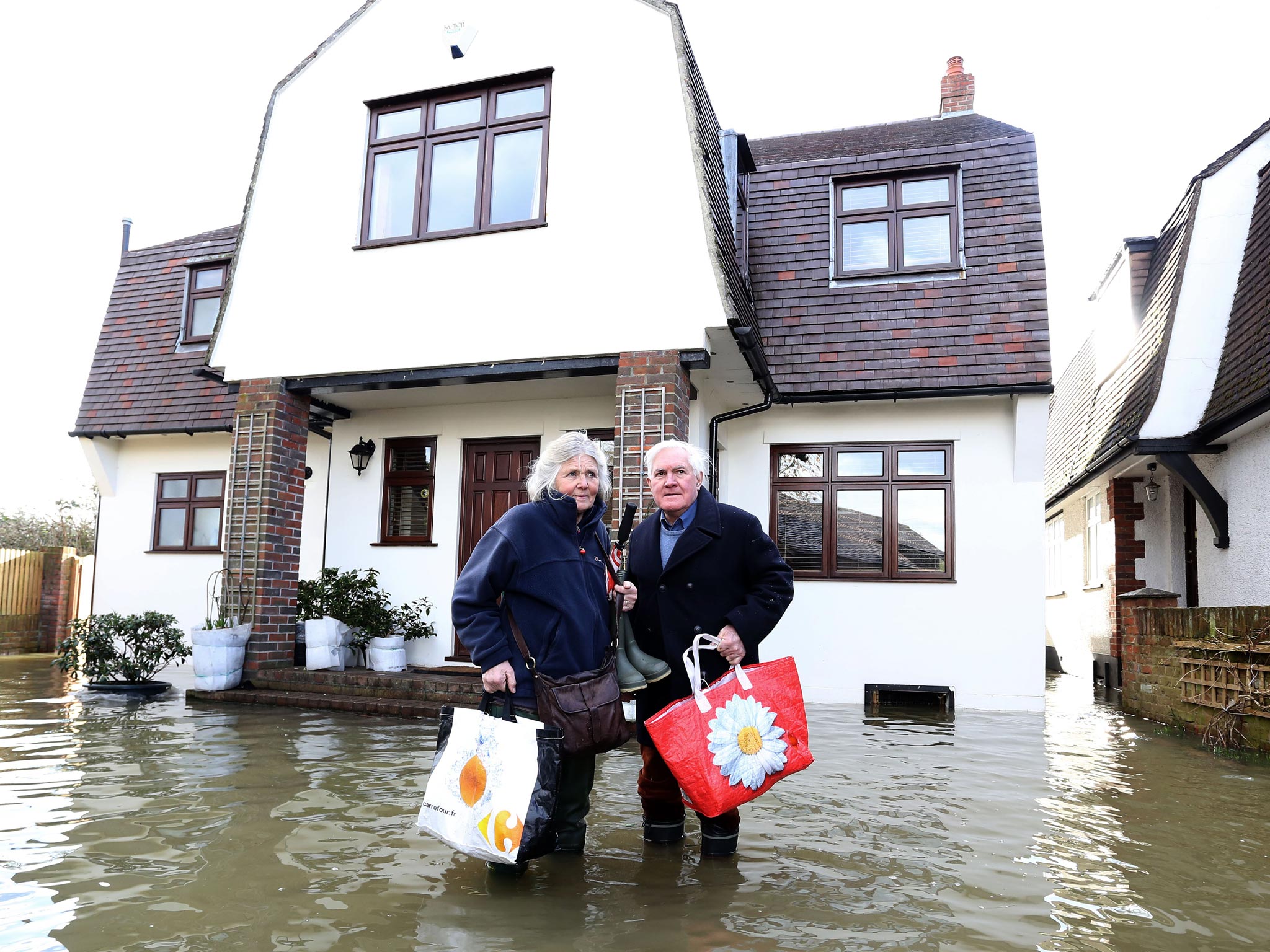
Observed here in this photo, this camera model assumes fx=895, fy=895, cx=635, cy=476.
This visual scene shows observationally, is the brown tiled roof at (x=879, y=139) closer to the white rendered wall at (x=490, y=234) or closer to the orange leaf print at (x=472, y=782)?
the white rendered wall at (x=490, y=234)

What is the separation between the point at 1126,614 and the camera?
934cm

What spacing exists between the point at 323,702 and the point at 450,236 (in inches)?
175

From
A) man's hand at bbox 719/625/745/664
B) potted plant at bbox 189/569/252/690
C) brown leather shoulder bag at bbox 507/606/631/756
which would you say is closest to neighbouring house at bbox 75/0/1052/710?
potted plant at bbox 189/569/252/690

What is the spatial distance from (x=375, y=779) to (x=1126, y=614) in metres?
7.87

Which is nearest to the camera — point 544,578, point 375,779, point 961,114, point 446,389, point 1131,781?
point 544,578

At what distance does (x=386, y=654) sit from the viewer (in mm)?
9273

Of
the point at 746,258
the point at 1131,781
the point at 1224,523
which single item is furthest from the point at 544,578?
the point at 1224,523

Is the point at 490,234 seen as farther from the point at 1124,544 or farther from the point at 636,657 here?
the point at 1124,544

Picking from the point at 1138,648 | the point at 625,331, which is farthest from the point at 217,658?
the point at 1138,648

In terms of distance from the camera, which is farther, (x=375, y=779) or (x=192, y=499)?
(x=192, y=499)

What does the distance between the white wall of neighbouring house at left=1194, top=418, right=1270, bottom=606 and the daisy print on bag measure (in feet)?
24.2

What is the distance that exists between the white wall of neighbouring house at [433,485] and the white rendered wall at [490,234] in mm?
1472

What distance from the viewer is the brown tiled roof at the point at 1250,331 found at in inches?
344

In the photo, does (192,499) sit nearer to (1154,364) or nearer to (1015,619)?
(1015,619)
